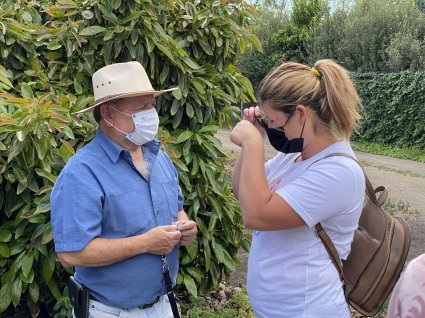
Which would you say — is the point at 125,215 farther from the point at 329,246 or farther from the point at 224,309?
the point at 224,309

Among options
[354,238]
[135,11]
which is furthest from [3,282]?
[354,238]

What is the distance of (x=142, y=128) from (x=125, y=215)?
16.2 inches

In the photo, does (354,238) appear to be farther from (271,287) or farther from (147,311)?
(147,311)

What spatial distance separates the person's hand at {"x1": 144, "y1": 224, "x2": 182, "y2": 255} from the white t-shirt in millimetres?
371

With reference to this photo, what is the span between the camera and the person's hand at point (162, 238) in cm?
241

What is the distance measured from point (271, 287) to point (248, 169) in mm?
498

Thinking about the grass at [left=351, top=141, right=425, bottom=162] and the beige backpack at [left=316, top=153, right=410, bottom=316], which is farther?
the grass at [left=351, top=141, right=425, bottom=162]

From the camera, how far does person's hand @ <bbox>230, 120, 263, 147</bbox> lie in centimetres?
232

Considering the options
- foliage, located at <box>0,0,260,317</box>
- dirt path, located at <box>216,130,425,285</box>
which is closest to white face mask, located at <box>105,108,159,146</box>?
foliage, located at <box>0,0,260,317</box>

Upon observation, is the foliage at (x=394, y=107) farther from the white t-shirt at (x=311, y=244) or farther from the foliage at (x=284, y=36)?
the white t-shirt at (x=311, y=244)

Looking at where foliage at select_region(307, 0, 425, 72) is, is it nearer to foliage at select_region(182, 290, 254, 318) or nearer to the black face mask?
foliage at select_region(182, 290, 254, 318)

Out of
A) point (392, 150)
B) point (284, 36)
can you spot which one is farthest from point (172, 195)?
point (284, 36)

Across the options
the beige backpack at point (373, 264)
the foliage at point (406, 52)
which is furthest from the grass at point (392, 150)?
the beige backpack at point (373, 264)

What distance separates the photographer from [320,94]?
7.43 feet
